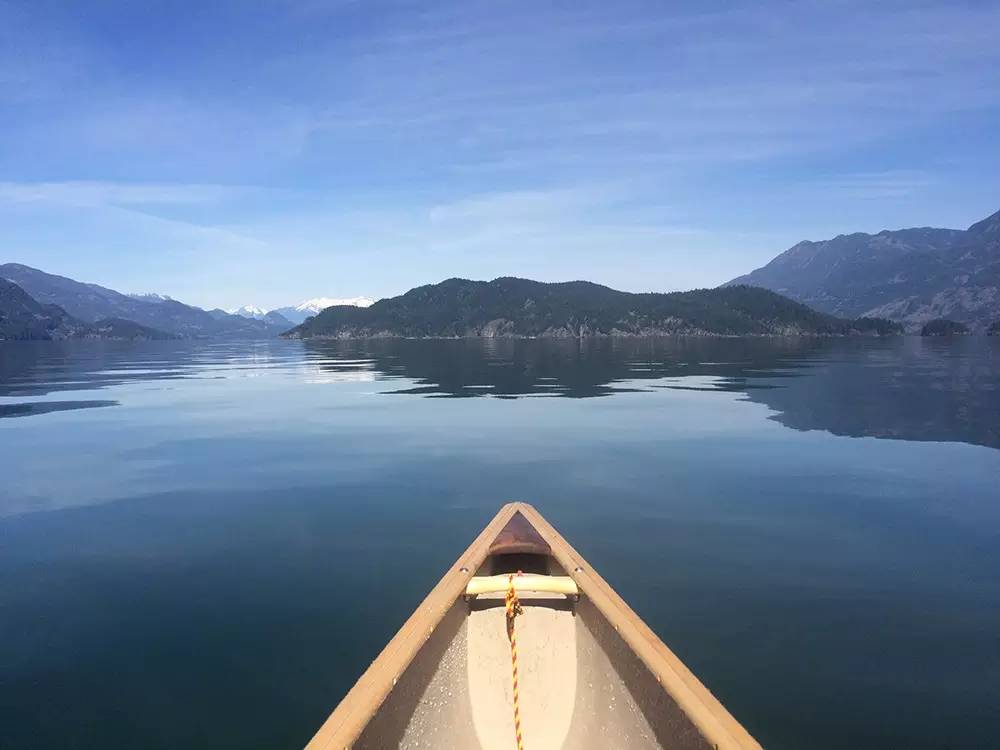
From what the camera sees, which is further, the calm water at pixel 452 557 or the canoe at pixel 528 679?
the calm water at pixel 452 557

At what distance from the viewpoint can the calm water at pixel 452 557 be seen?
9.68 m

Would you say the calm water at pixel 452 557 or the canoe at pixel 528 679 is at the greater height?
the canoe at pixel 528 679

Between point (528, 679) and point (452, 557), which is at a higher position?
point (528, 679)

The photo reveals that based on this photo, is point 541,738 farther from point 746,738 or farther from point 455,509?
point 455,509

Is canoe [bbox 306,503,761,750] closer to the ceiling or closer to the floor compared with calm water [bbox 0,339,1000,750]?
closer to the ceiling

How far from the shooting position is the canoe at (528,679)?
6.21 meters

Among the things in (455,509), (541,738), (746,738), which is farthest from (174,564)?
(746,738)

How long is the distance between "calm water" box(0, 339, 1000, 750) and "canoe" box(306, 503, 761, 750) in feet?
8.58

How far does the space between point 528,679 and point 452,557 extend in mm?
7094

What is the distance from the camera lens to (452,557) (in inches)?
628

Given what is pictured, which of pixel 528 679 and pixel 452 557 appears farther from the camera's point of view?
pixel 452 557

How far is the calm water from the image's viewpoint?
9680 mm

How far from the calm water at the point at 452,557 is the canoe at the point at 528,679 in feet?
8.58

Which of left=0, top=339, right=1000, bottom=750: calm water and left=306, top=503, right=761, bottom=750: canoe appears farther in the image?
left=0, top=339, right=1000, bottom=750: calm water
